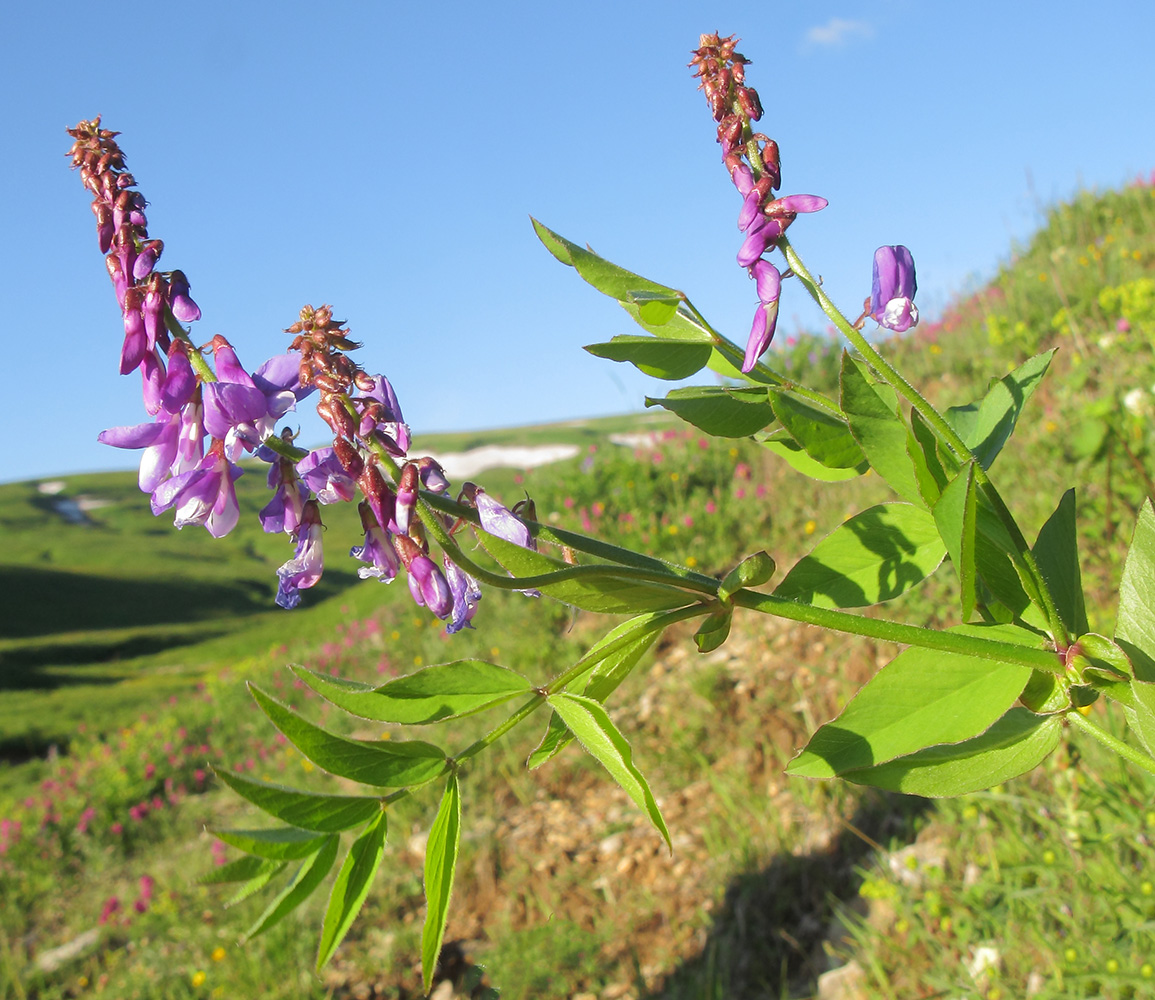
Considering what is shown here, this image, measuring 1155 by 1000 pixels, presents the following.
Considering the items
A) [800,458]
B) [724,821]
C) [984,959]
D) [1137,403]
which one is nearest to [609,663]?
[800,458]

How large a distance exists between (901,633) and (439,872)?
0.46 meters

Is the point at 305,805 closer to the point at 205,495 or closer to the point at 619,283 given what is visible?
the point at 205,495

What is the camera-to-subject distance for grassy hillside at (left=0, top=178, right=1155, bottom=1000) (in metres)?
2.77

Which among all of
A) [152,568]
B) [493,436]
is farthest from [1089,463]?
[493,436]

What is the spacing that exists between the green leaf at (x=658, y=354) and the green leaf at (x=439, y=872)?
0.46m

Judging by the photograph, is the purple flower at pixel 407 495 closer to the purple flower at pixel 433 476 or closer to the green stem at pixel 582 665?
the purple flower at pixel 433 476

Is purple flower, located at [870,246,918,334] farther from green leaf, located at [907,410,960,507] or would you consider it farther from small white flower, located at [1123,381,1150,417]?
small white flower, located at [1123,381,1150,417]

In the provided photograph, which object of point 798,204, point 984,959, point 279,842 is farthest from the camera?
point 984,959

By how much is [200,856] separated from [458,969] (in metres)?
Result: 3.17

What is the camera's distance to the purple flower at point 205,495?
0.90 meters

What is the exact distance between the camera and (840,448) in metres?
0.93

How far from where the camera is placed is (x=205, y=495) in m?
0.93

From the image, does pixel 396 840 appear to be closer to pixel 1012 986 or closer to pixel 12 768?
A: pixel 1012 986

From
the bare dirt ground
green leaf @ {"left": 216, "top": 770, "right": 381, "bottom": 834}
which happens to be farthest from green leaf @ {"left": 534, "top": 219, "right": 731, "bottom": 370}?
the bare dirt ground
